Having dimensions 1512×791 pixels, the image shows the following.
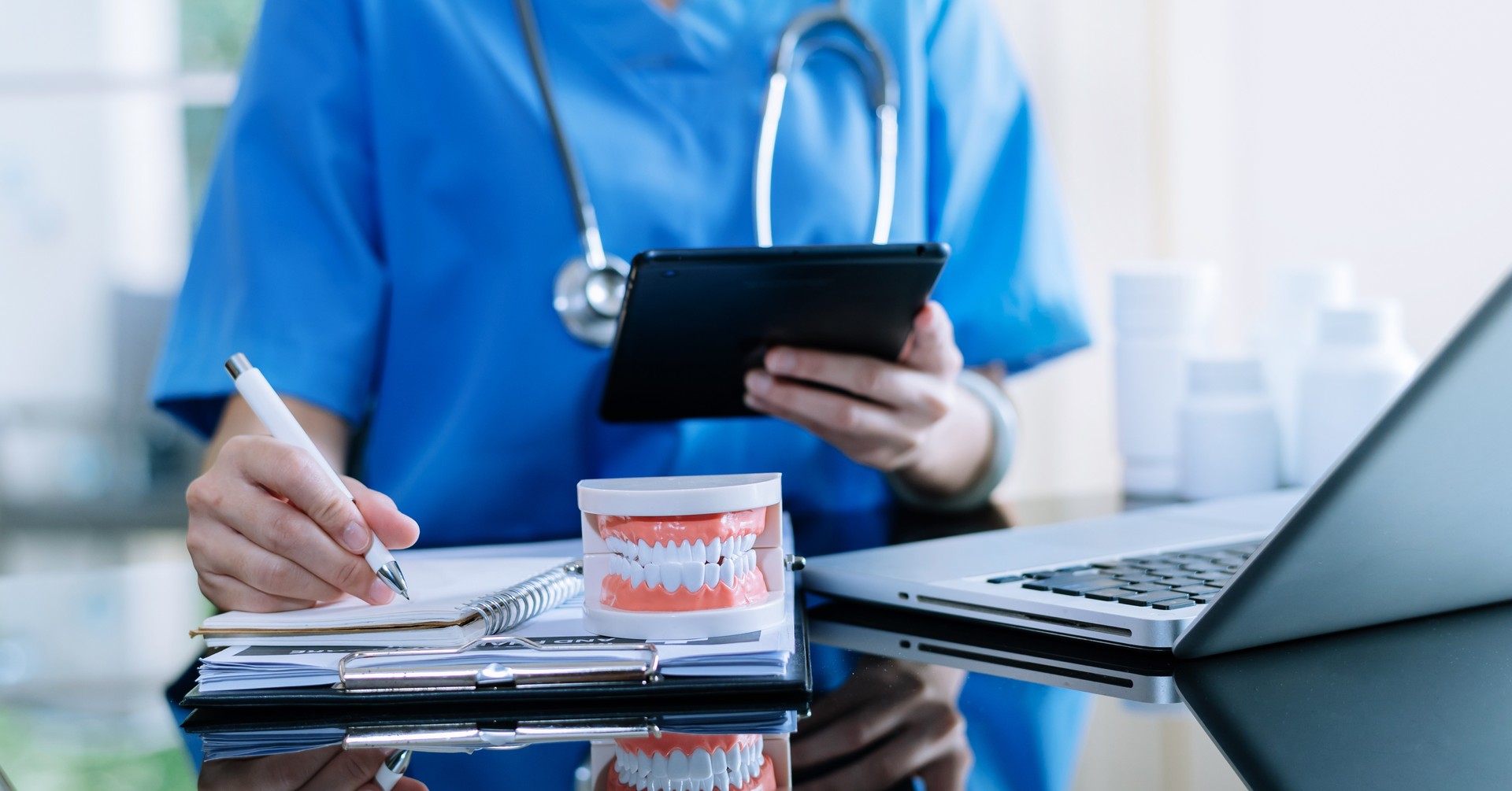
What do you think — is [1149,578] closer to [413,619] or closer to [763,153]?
[413,619]

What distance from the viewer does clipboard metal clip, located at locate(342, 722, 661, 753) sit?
1.46ft

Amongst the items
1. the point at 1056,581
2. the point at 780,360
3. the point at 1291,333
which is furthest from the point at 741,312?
the point at 1291,333

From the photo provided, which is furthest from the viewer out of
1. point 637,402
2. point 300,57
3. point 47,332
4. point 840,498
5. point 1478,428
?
point 47,332

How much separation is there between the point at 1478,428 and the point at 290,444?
502 millimetres

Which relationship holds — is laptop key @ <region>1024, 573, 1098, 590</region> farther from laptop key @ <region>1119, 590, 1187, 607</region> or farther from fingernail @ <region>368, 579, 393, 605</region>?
fingernail @ <region>368, 579, 393, 605</region>

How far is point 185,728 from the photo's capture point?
19.3 inches

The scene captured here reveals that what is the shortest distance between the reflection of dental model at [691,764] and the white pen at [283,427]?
0.16 meters

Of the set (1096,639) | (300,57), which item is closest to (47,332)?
(300,57)

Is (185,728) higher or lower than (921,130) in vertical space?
lower

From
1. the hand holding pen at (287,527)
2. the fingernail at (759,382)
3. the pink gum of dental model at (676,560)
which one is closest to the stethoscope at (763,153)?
the fingernail at (759,382)

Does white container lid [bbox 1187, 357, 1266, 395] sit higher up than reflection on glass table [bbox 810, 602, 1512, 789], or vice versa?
white container lid [bbox 1187, 357, 1266, 395]

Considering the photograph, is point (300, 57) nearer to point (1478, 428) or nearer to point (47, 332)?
point (1478, 428)

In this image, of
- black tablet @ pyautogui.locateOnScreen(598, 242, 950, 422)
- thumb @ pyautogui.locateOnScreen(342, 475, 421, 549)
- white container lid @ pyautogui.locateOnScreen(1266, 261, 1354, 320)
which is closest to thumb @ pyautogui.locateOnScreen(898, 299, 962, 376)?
black tablet @ pyautogui.locateOnScreen(598, 242, 950, 422)

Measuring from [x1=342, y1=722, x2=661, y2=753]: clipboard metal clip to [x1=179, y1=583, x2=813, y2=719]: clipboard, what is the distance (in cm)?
1
